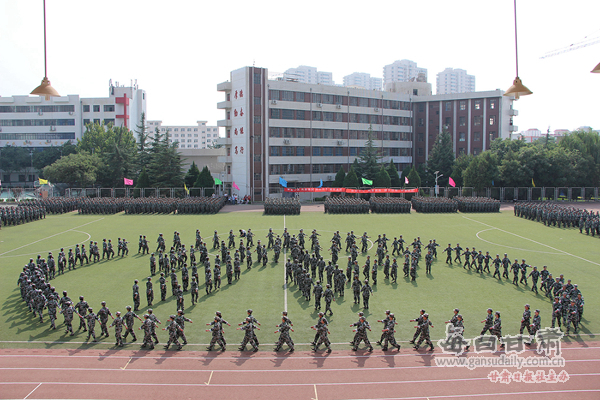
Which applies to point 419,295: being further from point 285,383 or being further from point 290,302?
point 285,383

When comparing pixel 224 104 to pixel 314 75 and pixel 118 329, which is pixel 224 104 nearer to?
pixel 118 329

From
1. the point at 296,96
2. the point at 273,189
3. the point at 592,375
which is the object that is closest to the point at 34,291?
the point at 592,375

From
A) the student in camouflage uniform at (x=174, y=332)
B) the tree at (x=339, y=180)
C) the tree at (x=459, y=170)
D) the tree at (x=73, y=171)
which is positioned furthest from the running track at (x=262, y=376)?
the tree at (x=459, y=170)

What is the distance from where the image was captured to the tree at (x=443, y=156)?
2446 inches

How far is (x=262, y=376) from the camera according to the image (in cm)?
1123

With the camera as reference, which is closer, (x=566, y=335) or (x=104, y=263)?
(x=566, y=335)

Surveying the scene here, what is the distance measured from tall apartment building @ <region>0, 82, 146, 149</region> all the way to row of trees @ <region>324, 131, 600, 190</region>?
165ft

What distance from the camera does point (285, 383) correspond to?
10906 millimetres

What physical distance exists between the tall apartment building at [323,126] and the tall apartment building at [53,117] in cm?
3676

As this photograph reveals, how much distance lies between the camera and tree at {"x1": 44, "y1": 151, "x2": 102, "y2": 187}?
5272 centimetres

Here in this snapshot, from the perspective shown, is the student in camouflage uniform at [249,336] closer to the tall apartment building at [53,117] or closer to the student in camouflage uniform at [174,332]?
the student in camouflage uniform at [174,332]

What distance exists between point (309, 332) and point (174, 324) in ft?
14.3

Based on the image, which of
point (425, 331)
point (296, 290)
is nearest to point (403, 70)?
point (296, 290)

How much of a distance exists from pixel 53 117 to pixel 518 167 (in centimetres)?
8169
